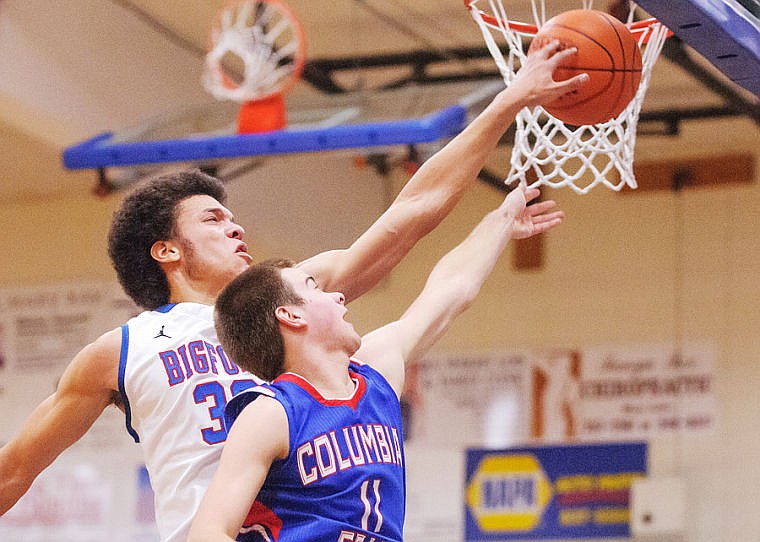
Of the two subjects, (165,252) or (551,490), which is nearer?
(165,252)

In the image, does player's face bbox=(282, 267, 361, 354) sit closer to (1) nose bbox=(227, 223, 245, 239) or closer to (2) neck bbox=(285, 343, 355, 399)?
(2) neck bbox=(285, 343, 355, 399)

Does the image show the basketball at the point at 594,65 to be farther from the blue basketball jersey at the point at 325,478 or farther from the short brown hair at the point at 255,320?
the blue basketball jersey at the point at 325,478

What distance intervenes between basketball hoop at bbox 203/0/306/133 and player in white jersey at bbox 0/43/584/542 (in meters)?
3.91

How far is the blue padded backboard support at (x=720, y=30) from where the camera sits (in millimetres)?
3229

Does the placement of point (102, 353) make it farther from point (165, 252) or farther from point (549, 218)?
point (549, 218)

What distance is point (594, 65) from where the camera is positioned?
3.48m

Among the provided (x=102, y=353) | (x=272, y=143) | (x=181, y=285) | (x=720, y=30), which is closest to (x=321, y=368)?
(x=102, y=353)

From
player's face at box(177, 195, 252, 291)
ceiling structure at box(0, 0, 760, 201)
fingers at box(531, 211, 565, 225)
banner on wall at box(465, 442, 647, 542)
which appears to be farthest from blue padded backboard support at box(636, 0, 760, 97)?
banner on wall at box(465, 442, 647, 542)

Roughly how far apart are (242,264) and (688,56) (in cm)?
596

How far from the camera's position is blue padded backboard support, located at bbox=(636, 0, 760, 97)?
323 cm

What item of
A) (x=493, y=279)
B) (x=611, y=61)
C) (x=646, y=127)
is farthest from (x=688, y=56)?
(x=611, y=61)

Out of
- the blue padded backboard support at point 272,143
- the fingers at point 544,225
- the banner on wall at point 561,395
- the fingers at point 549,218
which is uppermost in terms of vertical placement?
the blue padded backboard support at point 272,143

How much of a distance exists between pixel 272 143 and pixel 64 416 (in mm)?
4280

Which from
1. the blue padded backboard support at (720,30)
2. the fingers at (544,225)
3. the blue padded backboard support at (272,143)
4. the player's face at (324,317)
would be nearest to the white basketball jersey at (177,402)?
the player's face at (324,317)
